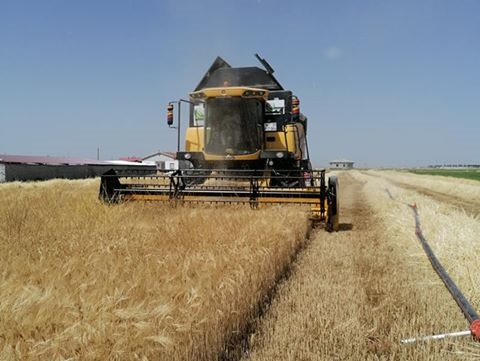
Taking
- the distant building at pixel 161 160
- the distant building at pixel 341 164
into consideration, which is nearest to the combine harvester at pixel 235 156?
the distant building at pixel 161 160

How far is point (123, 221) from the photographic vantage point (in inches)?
240

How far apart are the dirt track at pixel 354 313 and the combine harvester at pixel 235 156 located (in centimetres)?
296

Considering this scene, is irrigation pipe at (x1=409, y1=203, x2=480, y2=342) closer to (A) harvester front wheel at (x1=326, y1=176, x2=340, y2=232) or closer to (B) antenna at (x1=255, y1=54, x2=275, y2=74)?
(A) harvester front wheel at (x1=326, y1=176, x2=340, y2=232)

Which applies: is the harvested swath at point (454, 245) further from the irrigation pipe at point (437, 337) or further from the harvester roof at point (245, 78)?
the harvester roof at point (245, 78)

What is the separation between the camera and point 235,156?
29.9ft

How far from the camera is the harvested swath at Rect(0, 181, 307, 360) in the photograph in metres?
2.02

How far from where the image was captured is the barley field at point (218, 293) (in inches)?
84.0

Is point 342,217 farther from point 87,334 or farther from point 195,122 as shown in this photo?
point 87,334

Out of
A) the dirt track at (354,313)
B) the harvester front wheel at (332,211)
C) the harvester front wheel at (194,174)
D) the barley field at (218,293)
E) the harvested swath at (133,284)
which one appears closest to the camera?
the harvested swath at (133,284)

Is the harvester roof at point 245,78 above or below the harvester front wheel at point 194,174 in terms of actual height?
above

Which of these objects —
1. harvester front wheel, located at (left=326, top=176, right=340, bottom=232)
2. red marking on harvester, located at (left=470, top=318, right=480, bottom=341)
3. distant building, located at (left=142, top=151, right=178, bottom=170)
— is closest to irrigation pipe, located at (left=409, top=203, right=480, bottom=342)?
red marking on harvester, located at (left=470, top=318, right=480, bottom=341)

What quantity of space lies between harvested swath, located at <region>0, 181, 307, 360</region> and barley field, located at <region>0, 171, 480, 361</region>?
0.03ft

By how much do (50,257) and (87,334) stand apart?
1.81 m

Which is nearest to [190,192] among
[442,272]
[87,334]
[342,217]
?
[342,217]
